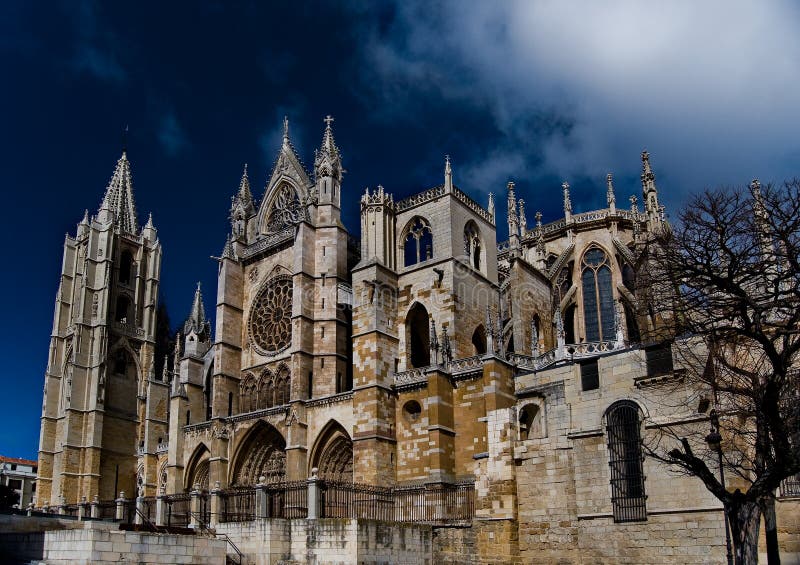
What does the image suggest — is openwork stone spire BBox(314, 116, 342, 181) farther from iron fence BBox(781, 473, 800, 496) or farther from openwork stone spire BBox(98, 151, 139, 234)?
iron fence BBox(781, 473, 800, 496)

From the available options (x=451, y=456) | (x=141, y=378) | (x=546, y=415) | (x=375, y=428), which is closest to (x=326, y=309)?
(x=375, y=428)

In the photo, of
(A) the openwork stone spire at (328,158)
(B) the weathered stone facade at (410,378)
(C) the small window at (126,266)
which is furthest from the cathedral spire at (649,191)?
(C) the small window at (126,266)

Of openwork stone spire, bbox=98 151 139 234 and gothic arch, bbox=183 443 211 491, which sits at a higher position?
openwork stone spire, bbox=98 151 139 234

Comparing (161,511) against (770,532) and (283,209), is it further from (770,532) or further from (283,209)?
(770,532)

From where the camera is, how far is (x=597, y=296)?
1261 inches

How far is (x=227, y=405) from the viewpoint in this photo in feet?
108

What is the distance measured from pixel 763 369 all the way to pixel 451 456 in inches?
460

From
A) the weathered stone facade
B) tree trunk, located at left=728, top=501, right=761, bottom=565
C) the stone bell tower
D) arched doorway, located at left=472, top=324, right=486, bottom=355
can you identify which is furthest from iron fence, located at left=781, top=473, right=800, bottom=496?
the stone bell tower

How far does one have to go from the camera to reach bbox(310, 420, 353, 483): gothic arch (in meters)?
28.0

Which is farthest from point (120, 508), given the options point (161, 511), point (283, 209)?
point (283, 209)

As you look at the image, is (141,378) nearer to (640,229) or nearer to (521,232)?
(521,232)

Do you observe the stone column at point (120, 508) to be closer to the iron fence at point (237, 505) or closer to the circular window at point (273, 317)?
the iron fence at point (237, 505)

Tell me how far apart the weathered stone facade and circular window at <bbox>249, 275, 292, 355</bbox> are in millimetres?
94

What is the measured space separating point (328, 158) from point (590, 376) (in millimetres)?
18577
